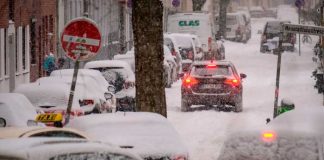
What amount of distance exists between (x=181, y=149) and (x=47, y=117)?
2.24 metres

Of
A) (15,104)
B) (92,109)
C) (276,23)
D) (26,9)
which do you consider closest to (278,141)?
(15,104)

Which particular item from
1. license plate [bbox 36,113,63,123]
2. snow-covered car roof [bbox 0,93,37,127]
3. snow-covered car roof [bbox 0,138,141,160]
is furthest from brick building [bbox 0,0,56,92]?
snow-covered car roof [bbox 0,138,141,160]

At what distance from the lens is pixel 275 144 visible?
957 cm

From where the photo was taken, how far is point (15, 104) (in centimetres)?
1659

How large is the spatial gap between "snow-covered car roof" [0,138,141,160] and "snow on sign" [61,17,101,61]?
7.80 meters

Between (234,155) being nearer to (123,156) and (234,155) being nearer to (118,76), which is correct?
(123,156)

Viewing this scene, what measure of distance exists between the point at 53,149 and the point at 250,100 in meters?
24.1

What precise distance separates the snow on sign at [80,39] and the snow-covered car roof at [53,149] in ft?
25.6

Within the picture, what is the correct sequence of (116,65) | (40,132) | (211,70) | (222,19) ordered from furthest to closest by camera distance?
(222,19), (116,65), (211,70), (40,132)

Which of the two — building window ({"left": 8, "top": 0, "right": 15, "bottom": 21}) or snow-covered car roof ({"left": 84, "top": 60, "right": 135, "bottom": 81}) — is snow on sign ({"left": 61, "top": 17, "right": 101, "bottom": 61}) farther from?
building window ({"left": 8, "top": 0, "right": 15, "bottom": 21})

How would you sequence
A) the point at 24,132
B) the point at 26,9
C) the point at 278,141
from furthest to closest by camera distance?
1. the point at 26,9
2. the point at 24,132
3. the point at 278,141

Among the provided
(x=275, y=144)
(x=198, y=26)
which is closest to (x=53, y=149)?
(x=275, y=144)

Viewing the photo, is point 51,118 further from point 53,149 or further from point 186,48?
point 186,48

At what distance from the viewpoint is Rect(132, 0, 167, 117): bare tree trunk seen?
17281 mm
